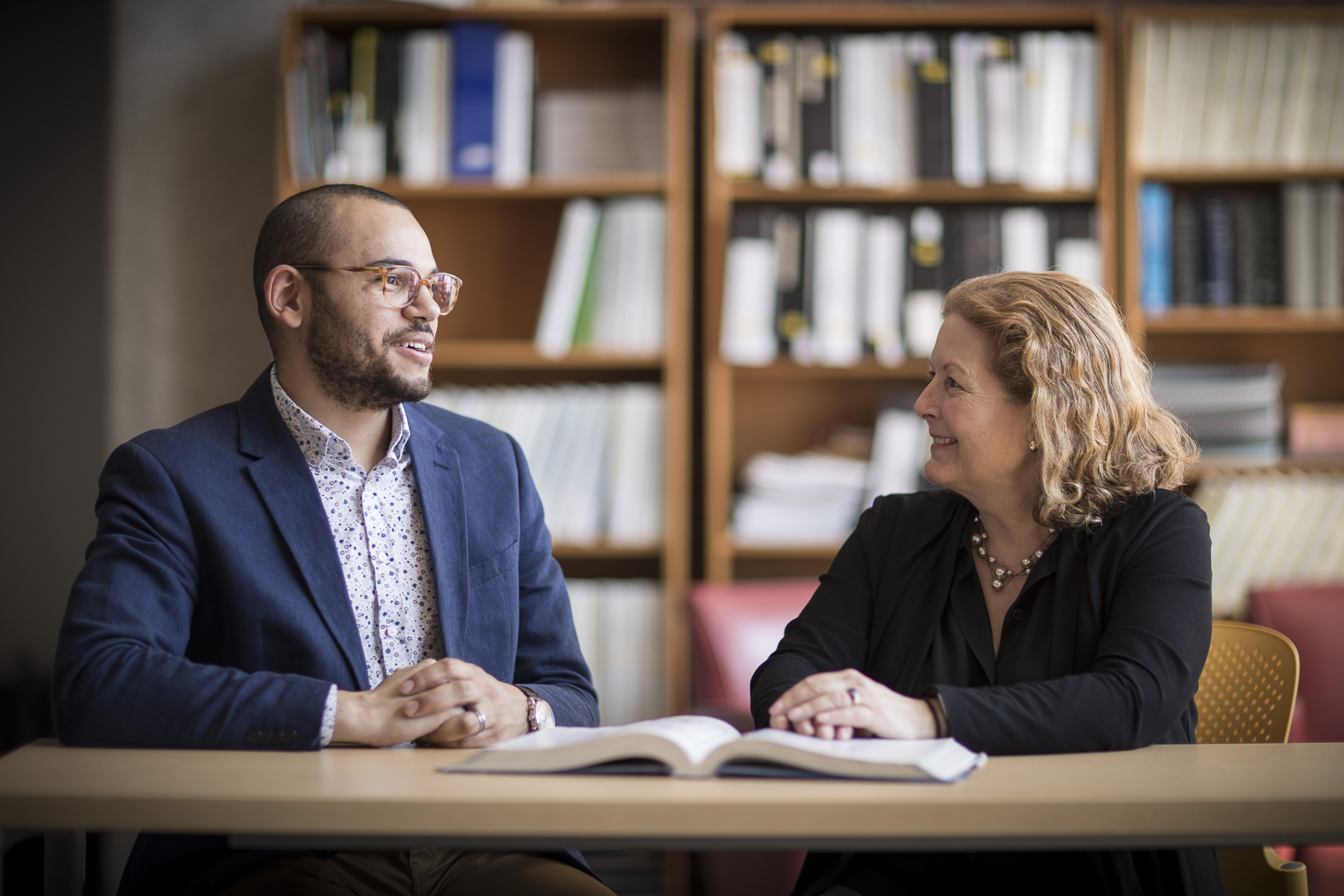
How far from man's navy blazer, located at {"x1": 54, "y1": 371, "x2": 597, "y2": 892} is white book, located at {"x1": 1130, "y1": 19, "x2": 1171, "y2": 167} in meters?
1.98

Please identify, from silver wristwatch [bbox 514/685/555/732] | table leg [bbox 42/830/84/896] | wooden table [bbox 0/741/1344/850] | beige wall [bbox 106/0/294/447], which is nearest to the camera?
wooden table [bbox 0/741/1344/850]

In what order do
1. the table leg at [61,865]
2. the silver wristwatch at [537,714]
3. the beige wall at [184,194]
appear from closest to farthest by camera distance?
1. the table leg at [61,865]
2. the silver wristwatch at [537,714]
3. the beige wall at [184,194]

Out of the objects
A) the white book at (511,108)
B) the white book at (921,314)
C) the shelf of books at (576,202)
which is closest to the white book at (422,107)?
the shelf of books at (576,202)

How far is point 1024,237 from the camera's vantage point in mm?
2752

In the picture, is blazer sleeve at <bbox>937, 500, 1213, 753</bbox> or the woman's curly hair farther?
the woman's curly hair

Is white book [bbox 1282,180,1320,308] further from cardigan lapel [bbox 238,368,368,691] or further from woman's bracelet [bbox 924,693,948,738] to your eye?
cardigan lapel [bbox 238,368,368,691]

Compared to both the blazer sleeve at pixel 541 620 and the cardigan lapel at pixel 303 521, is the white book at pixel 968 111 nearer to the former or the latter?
the blazer sleeve at pixel 541 620

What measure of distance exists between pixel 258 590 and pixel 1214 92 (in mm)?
2617

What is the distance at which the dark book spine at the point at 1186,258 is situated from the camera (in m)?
2.78

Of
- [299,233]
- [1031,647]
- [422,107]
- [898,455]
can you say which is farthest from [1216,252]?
[299,233]

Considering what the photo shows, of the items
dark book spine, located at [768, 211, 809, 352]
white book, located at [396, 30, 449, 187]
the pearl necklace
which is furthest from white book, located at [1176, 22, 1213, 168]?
white book, located at [396, 30, 449, 187]

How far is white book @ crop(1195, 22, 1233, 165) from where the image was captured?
2744 millimetres

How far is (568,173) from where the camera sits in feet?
9.29

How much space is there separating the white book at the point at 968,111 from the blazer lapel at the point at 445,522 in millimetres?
1722
